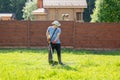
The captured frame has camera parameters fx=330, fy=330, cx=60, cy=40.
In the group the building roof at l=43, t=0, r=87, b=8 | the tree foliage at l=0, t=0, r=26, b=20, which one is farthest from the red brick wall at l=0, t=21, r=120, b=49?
the tree foliage at l=0, t=0, r=26, b=20

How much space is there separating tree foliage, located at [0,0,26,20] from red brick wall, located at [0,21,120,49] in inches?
1897

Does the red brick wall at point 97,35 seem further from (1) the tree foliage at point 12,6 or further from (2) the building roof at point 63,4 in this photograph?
(1) the tree foliage at point 12,6

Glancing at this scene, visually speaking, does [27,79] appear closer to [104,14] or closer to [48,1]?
[104,14]

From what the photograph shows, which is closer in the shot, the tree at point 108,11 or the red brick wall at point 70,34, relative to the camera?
the red brick wall at point 70,34

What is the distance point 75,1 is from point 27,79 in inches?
1221

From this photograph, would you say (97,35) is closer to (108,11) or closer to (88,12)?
(108,11)

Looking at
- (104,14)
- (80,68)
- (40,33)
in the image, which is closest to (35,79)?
(80,68)

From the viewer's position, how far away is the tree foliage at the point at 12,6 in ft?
229

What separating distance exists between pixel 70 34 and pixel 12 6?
5301 cm

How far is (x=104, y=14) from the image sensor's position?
90.6 ft

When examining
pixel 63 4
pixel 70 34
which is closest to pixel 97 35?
pixel 70 34

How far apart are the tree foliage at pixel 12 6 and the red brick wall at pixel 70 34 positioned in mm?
48171

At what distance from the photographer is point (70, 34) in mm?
21734

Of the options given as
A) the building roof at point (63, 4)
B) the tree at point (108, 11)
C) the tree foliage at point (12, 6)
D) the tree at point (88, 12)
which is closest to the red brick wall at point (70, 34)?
the tree at point (108, 11)
